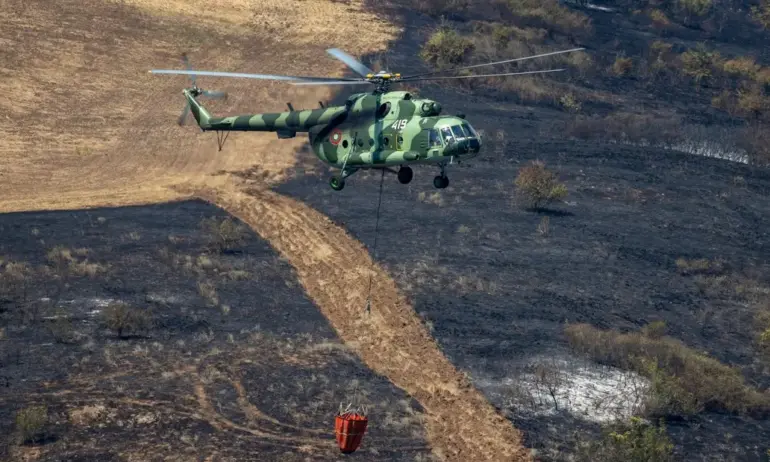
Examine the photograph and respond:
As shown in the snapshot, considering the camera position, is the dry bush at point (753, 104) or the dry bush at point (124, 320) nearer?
the dry bush at point (124, 320)

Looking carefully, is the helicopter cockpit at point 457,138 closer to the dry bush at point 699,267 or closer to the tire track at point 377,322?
the tire track at point 377,322

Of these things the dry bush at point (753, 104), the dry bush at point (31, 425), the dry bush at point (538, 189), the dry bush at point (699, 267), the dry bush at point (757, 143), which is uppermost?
the dry bush at point (753, 104)

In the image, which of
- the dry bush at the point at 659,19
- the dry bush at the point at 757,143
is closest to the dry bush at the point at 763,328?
the dry bush at the point at 757,143

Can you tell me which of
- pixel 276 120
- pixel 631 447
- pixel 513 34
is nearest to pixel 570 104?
pixel 513 34

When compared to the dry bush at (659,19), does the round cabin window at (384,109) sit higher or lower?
lower

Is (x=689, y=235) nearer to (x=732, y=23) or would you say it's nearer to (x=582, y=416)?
(x=582, y=416)

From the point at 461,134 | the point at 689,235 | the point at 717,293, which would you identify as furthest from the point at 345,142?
the point at 689,235

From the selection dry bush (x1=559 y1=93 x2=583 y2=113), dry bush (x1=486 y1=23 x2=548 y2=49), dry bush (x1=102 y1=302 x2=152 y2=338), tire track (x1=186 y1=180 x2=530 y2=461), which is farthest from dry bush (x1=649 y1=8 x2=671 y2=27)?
dry bush (x1=102 y1=302 x2=152 y2=338)
